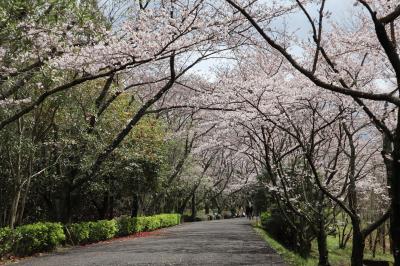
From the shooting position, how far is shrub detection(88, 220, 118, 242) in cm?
1690

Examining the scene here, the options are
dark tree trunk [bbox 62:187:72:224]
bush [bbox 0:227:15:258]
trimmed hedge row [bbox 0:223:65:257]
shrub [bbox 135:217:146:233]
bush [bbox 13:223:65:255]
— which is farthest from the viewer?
shrub [bbox 135:217:146:233]

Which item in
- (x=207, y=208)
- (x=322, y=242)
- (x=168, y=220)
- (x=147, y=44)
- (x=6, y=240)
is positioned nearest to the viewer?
(x=147, y=44)

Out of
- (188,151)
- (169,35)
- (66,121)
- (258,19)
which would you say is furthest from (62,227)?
(188,151)

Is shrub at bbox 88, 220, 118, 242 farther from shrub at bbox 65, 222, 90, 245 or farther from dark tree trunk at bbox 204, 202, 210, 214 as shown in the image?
dark tree trunk at bbox 204, 202, 210, 214

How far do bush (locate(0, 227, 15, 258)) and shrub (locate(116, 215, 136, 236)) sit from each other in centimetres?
836

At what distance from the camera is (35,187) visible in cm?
1720

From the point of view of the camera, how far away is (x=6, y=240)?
11508 millimetres

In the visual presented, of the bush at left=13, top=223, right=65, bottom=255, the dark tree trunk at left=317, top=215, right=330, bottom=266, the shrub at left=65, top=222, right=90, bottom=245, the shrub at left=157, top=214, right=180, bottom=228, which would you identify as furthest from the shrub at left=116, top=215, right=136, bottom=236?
the dark tree trunk at left=317, top=215, right=330, bottom=266

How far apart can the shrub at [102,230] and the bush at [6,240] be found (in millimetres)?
5231

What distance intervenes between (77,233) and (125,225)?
489 centimetres

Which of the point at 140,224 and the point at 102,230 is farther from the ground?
the point at 140,224

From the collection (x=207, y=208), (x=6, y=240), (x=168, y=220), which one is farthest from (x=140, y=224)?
Answer: (x=207, y=208)

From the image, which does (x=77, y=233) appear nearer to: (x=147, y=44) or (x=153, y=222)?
(x=147, y=44)

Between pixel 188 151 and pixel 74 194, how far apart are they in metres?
15.1
